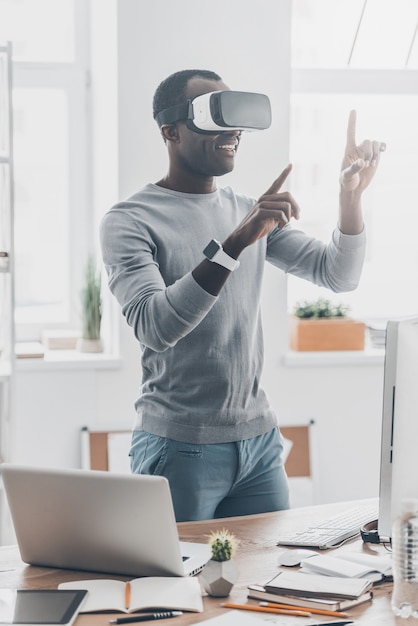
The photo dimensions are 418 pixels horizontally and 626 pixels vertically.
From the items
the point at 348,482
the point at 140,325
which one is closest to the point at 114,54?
the point at 140,325

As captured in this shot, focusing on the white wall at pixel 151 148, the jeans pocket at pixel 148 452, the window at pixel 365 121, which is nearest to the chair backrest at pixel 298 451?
the white wall at pixel 151 148

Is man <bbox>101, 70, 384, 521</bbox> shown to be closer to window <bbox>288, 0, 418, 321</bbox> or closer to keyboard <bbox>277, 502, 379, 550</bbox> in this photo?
keyboard <bbox>277, 502, 379, 550</bbox>

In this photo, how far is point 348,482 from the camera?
12.1 feet

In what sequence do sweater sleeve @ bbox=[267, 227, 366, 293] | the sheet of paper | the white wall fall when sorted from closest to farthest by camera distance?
the sheet of paper → sweater sleeve @ bbox=[267, 227, 366, 293] → the white wall

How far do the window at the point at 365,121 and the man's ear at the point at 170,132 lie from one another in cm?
166

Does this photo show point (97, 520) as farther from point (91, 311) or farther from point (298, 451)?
point (298, 451)

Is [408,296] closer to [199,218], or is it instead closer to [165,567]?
[199,218]

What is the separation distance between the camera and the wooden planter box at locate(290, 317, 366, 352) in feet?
11.9

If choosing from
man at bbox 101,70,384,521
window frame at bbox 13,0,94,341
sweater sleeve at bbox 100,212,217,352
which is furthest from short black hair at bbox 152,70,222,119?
window frame at bbox 13,0,94,341

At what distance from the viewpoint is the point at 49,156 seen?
3.69m

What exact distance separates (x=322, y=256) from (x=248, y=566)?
0.90m

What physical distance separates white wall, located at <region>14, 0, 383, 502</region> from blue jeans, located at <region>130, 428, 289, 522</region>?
1.33 m

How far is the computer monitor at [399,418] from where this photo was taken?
1576mm

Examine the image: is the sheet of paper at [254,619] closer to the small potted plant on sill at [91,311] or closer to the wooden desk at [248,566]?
the wooden desk at [248,566]
